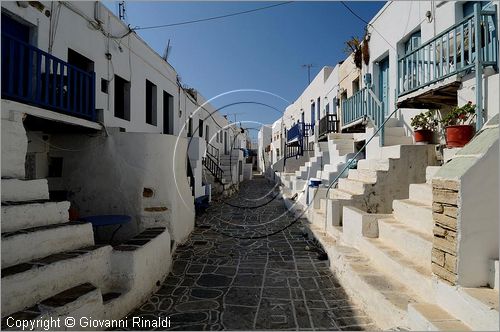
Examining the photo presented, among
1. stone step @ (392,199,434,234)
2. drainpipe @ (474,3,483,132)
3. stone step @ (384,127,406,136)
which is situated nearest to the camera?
stone step @ (392,199,434,234)

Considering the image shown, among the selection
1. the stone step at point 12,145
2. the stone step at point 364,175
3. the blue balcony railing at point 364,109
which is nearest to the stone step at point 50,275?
the stone step at point 12,145

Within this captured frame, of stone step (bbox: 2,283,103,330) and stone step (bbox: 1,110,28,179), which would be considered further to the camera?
stone step (bbox: 1,110,28,179)

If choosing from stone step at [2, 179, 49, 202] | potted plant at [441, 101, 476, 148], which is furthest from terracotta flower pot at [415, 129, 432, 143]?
stone step at [2, 179, 49, 202]

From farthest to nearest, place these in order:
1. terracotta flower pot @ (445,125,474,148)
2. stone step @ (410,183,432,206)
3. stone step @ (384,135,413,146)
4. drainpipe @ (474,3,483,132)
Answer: stone step @ (384,135,413,146)
terracotta flower pot @ (445,125,474,148)
drainpipe @ (474,3,483,132)
stone step @ (410,183,432,206)

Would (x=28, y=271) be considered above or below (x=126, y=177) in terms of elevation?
below

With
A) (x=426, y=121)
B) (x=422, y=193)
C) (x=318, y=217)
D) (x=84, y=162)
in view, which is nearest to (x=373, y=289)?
(x=422, y=193)

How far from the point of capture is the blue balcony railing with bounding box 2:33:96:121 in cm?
362

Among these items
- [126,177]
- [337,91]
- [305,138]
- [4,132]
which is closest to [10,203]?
[4,132]

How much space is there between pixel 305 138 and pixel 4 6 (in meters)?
15.2

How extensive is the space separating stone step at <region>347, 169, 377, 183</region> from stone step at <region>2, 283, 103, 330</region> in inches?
208

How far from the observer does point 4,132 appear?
337 cm

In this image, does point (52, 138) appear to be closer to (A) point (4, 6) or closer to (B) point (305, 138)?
(A) point (4, 6)

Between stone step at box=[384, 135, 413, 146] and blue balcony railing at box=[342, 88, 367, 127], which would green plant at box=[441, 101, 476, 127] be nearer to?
stone step at box=[384, 135, 413, 146]

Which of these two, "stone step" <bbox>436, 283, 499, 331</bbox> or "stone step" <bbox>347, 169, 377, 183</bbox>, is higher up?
"stone step" <bbox>347, 169, 377, 183</bbox>
